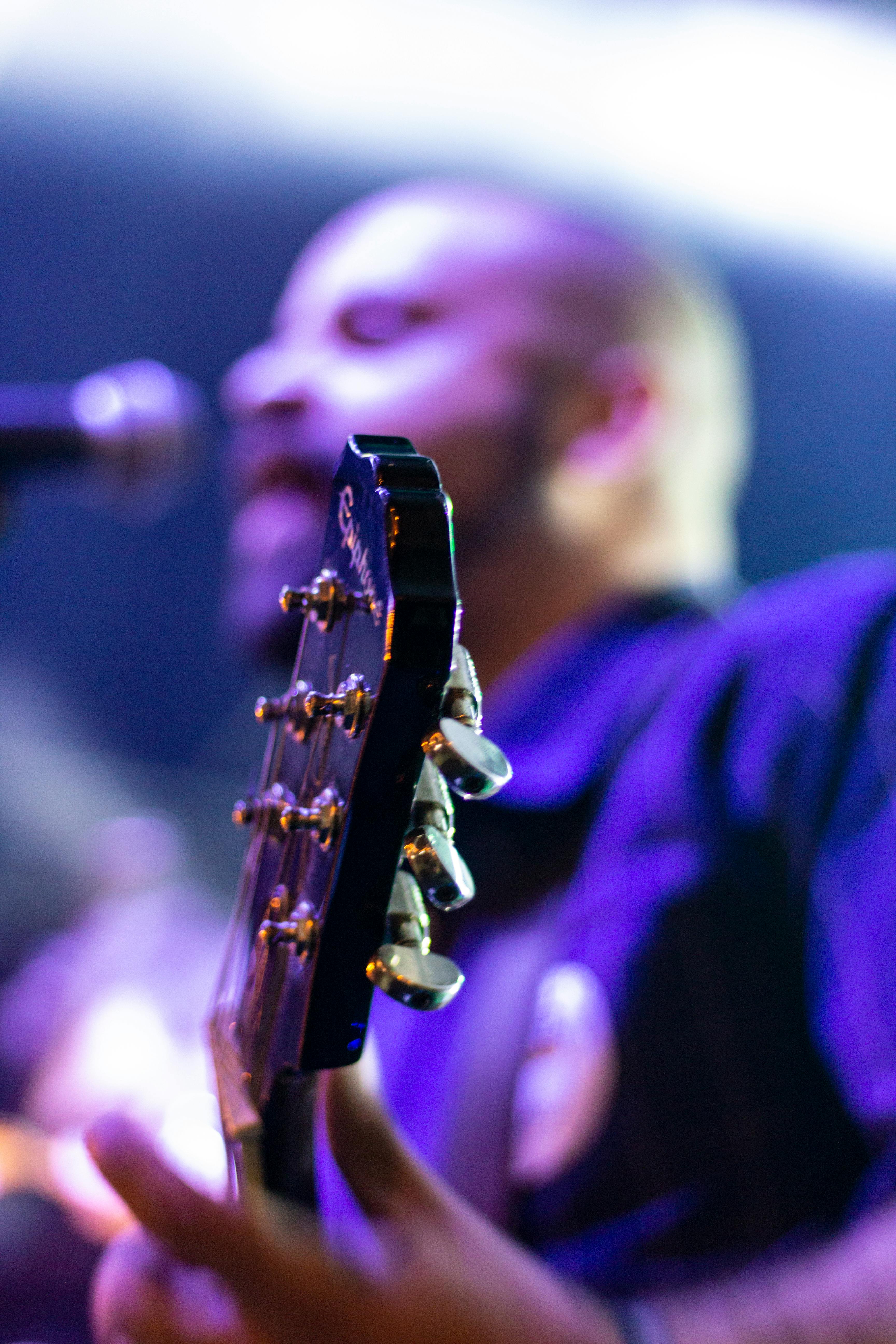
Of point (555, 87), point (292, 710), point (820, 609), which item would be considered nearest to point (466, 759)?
point (292, 710)

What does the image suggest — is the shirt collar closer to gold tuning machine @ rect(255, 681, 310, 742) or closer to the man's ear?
the man's ear

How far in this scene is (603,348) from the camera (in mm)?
1163

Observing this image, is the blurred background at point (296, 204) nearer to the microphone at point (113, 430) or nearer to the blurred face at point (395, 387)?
the blurred face at point (395, 387)

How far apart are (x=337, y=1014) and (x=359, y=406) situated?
0.76 meters

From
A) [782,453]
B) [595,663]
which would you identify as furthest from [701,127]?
[595,663]

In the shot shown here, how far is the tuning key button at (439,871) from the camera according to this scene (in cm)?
38

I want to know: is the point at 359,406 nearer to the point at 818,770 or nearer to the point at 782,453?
the point at 818,770

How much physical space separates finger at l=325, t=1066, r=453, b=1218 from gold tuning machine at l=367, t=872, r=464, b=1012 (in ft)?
0.27

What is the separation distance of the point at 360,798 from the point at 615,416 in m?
0.85

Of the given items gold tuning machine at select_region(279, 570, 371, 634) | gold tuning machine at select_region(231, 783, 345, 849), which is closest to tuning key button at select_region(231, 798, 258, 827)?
gold tuning machine at select_region(231, 783, 345, 849)

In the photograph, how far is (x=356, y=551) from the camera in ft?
1.38

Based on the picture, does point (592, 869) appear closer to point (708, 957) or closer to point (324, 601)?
point (708, 957)

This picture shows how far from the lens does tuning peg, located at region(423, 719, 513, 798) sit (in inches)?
14.0

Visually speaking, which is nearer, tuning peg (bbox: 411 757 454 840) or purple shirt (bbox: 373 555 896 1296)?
tuning peg (bbox: 411 757 454 840)
